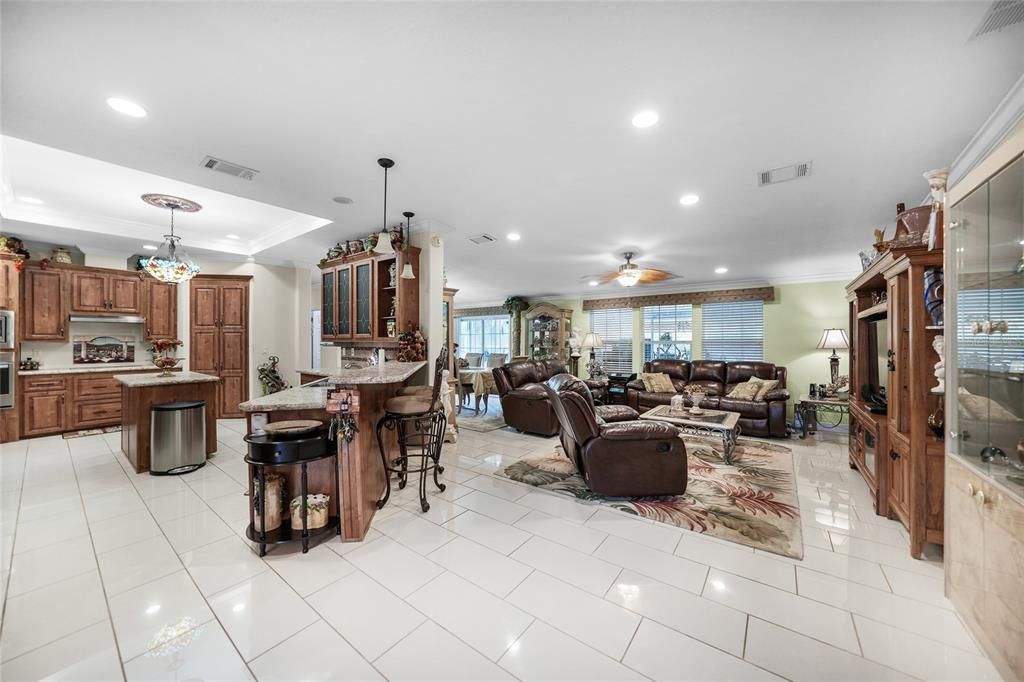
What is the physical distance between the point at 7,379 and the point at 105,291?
1445mm

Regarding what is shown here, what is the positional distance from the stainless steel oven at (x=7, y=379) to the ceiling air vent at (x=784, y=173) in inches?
328

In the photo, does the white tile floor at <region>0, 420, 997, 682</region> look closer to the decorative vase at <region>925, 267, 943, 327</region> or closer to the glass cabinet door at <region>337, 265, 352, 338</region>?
the decorative vase at <region>925, 267, 943, 327</region>

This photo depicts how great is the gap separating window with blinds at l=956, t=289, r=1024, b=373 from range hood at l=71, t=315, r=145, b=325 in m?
8.52

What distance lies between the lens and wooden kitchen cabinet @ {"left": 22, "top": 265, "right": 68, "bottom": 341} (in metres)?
4.95

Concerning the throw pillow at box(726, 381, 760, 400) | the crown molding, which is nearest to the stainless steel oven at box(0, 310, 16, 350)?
the crown molding

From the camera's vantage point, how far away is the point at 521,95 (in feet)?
6.82

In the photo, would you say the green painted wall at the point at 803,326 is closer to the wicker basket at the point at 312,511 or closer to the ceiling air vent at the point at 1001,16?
the ceiling air vent at the point at 1001,16

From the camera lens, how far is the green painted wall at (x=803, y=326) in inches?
258

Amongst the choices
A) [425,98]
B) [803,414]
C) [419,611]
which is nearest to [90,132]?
[425,98]

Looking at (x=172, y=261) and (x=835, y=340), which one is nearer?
(x=172, y=261)

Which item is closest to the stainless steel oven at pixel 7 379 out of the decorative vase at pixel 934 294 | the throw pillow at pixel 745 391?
the decorative vase at pixel 934 294

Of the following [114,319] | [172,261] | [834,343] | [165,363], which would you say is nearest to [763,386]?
[834,343]

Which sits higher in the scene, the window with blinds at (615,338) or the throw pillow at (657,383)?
the window with blinds at (615,338)

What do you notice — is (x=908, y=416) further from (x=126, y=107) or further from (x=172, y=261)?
(x=172, y=261)
